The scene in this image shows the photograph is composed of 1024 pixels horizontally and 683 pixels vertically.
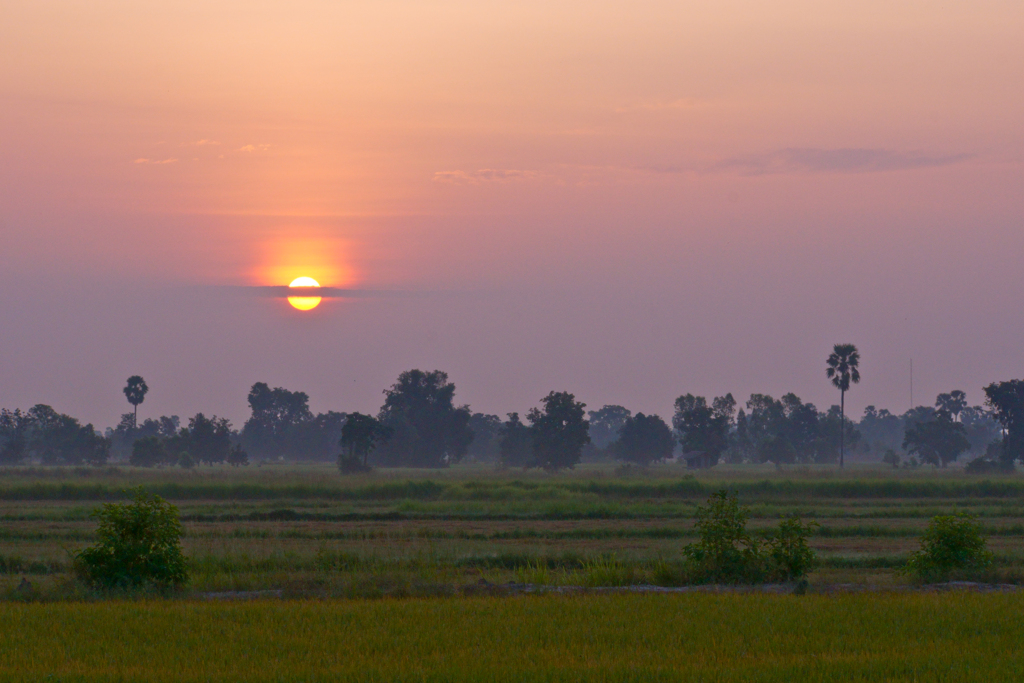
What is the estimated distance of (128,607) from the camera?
16.7 m

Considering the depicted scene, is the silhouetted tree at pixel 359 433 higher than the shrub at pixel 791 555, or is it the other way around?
the silhouetted tree at pixel 359 433

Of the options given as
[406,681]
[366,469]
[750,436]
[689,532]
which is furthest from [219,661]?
[750,436]

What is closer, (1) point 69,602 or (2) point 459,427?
(1) point 69,602

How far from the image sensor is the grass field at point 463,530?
2073 centimetres

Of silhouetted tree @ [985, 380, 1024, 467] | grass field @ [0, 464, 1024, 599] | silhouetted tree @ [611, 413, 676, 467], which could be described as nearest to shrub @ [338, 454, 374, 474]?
grass field @ [0, 464, 1024, 599]

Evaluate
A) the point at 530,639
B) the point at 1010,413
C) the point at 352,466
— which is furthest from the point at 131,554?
the point at 1010,413

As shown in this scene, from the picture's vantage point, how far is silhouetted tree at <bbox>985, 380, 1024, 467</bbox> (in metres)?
97.8

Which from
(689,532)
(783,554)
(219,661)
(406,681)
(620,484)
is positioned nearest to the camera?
(406,681)

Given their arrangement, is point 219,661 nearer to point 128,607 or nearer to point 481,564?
point 128,607

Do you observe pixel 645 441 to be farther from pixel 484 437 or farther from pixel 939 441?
pixel 484 437

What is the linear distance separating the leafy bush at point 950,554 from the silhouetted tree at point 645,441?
107333 mm

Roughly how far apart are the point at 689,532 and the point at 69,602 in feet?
68.5

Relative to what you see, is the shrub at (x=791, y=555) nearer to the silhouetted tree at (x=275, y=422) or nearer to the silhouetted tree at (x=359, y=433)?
the silhouetted tree at (x=359, y=433)

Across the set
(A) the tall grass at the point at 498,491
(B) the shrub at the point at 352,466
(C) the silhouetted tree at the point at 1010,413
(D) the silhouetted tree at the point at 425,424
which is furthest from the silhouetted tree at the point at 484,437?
(A) the tall grass at the point at 498,491
